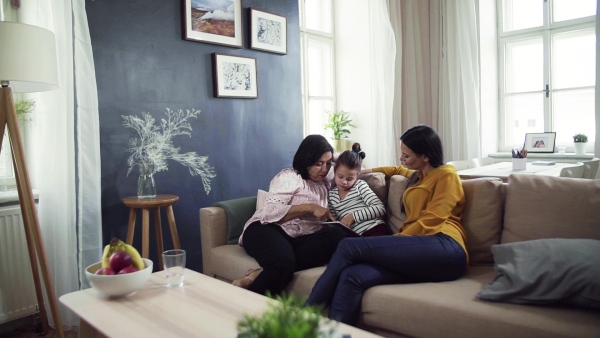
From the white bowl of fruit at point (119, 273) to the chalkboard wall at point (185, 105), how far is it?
1.13m

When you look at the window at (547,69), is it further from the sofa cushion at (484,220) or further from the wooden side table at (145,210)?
the wooden side table at (145,210)

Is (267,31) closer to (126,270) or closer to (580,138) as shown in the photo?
(126,270)

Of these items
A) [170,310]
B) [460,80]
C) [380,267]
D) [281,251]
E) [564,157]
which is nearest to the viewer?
[170,310]

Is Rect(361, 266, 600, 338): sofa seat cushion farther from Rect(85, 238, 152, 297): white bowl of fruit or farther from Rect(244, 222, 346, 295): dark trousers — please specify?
Rect(85, 238, 152, 297): white bowl of fruit

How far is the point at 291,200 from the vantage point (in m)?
2.48

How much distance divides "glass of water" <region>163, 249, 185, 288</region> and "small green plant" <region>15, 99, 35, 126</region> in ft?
4.64

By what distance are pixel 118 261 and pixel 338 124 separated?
306 cm

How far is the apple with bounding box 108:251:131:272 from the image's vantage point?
1584 millimetres

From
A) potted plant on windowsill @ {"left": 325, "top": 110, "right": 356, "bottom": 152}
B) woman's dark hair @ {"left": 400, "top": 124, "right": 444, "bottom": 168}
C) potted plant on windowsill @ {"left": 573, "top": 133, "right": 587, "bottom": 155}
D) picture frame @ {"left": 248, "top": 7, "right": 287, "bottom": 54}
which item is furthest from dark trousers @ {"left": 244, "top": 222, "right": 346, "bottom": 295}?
potted plant on windowsill @ {"left": 573, "top": 133, "right": 587, "bottom": 155}

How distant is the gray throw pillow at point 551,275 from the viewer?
145cm

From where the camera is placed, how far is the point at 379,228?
2.33 m

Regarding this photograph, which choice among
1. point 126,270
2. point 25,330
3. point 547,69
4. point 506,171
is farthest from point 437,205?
point 547,69

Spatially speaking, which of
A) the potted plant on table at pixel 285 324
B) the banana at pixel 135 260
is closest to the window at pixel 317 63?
the banana at pixel 135 260

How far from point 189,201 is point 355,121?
2213 mm
